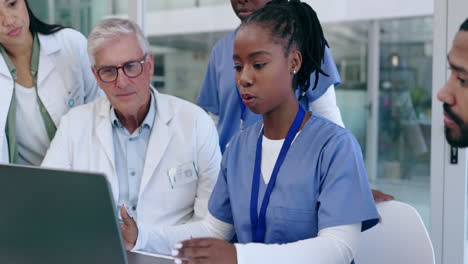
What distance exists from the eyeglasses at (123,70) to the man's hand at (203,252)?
849 mm

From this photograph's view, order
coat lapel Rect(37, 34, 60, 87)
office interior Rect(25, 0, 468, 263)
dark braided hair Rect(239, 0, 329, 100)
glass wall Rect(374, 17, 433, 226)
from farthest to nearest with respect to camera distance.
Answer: glass wall Rect(374, 17, 433, 226) < office interior Rect(25, 0, 468, 263) < coat lapel Rect(37, 34, 60, 87) < dark braided hair Rect(239, 0, 329, 100)

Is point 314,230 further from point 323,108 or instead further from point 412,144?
point 412,144

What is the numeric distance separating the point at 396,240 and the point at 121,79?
3.20ft

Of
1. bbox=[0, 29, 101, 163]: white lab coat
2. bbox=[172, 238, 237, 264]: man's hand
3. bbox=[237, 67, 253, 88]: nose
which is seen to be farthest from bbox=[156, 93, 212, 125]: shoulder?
bbox=[172, 238, 237, 264]: man's hand

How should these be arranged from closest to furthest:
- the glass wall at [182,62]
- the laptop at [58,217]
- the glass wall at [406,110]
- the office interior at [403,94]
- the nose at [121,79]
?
the laptop at [58,217] < the nose at [121,79] < the office interior at [403,94] < the glass wall at [406,110] < the glass wall at [182,62]

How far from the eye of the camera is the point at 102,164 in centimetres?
175

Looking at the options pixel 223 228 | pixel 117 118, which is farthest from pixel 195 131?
pixel 223 228

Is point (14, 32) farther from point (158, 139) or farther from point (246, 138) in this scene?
point (246, 138)

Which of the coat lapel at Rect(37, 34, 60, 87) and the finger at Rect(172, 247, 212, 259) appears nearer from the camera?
the finger at Rect(172, 247, 212, 259)

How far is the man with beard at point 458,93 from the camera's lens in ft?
3.45

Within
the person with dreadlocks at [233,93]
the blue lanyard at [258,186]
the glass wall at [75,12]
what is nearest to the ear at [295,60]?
the blue lanyard at [258,186]

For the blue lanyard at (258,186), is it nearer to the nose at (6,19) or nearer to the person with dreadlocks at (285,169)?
the person with dreadlocks at (285,169)

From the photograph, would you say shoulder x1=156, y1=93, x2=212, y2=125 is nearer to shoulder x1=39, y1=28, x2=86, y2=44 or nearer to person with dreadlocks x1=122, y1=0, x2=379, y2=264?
person with dreadlocks x1=122, y1=0, x2=379, y2=264

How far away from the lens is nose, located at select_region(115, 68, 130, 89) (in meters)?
1.71
